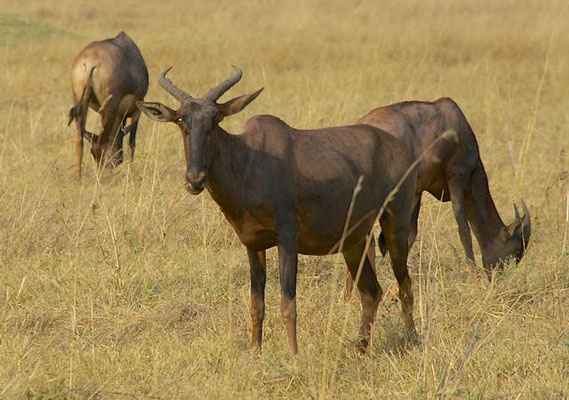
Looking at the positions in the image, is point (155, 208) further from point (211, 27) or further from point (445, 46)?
point (211, 27)

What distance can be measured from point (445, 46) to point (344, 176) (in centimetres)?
1460

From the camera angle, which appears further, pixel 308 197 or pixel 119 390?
pixel 308 197

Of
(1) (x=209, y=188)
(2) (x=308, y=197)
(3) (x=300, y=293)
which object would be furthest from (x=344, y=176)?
(3) (x=300, y=293)

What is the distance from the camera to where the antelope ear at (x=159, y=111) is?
5.87 metres

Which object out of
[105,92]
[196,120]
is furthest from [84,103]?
[196,120]

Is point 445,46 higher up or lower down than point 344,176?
lower down

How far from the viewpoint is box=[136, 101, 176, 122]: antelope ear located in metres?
5.87

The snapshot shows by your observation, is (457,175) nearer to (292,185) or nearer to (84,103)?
(292,185)

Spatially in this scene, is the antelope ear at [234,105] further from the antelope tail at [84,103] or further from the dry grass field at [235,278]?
the antelope tail at [84,103]

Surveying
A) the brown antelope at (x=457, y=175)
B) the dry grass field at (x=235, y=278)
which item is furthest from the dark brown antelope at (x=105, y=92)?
the brown antelope at (x=457, y=175)

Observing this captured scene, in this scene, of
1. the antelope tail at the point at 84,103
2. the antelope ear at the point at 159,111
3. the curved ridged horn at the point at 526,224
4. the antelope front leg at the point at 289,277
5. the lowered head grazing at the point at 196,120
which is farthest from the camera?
the antelope tail at the point at 84,103

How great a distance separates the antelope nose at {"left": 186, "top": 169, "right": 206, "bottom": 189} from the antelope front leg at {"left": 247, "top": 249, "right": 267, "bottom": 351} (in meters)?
0.82

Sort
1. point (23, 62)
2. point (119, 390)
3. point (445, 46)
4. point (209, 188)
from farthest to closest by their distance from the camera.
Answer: point (445, 46), point (23, 62), point (209, 188), point (119, 390)

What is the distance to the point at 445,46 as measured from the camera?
801 inches
